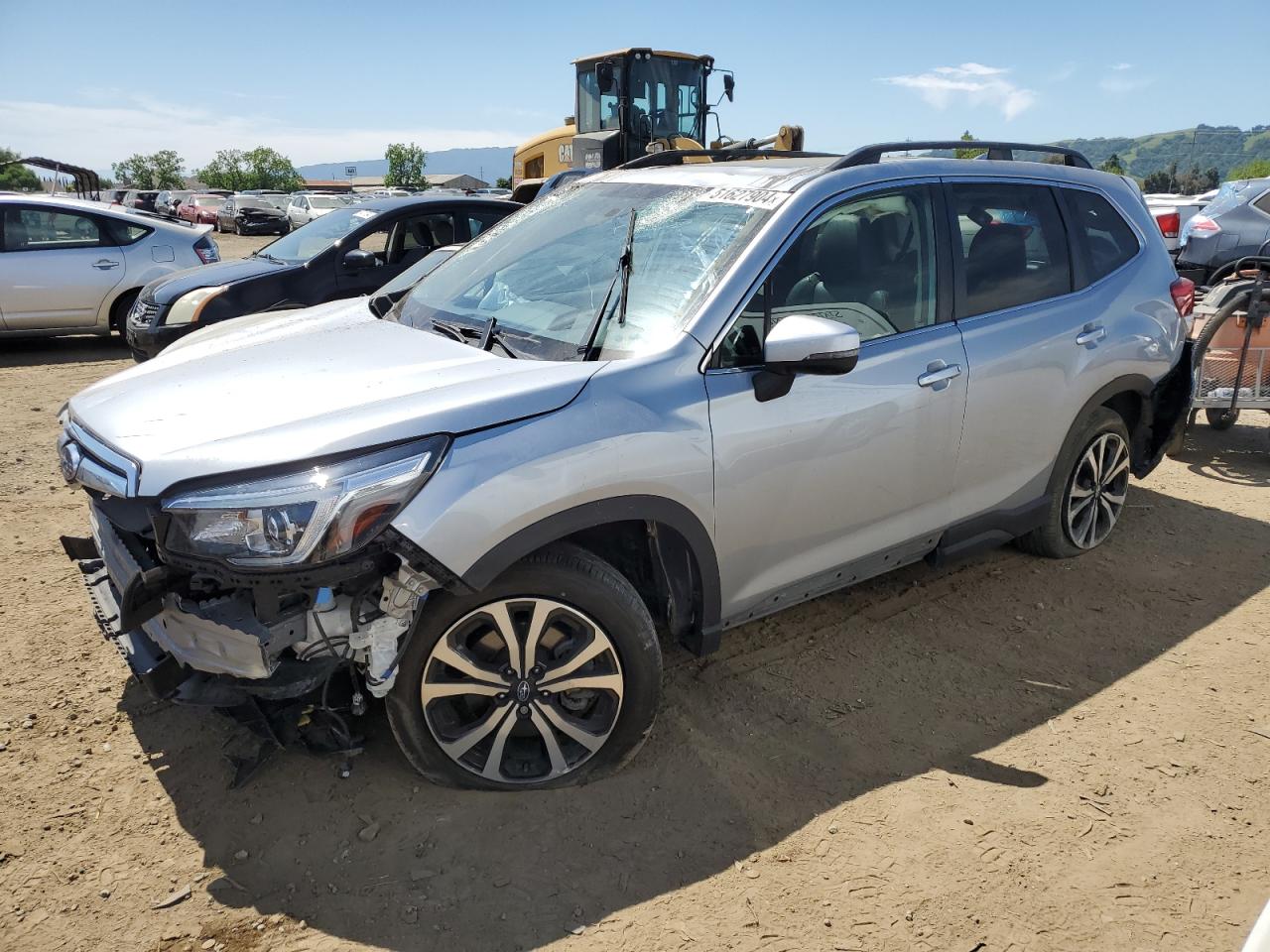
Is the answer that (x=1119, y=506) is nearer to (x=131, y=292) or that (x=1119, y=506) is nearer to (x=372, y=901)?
(x=372, y=901)

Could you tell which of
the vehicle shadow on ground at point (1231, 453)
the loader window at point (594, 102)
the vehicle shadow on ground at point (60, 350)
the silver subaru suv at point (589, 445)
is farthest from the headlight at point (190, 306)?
the vehicle shadow on ground at point (1231, 453)

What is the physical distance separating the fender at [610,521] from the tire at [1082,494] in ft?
6.75

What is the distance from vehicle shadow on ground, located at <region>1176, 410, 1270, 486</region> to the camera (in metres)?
6.16

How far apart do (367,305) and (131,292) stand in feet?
24.1

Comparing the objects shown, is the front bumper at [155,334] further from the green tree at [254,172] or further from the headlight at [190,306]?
the green tree at [254,172]

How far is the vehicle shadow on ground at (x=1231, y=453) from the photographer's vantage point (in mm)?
6160

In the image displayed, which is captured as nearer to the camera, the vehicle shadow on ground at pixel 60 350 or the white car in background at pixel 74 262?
the white car in background at pixel 74 262

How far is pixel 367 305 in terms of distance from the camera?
4.11 metres

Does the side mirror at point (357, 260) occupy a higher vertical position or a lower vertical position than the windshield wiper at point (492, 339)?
higher

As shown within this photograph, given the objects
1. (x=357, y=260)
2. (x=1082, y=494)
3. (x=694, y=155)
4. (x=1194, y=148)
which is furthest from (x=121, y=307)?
(x=1194, y=148)

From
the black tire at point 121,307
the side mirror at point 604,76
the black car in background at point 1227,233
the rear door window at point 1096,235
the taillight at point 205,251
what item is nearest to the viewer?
the rear door window at point 1096,235

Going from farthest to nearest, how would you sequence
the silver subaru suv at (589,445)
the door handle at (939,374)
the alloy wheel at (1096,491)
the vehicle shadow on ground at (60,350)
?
the vehicle shadow on ground at (60,350) → the alloy wheel at (1096,491) → the door handle at (939,374) → the silver subaru suv at (589,445)

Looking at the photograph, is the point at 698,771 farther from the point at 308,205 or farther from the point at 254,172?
the point at 254,172

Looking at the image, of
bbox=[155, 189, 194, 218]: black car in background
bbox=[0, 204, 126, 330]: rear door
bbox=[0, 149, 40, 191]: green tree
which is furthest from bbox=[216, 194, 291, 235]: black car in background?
bbox=[0, 149, 40, 191]: green tree
